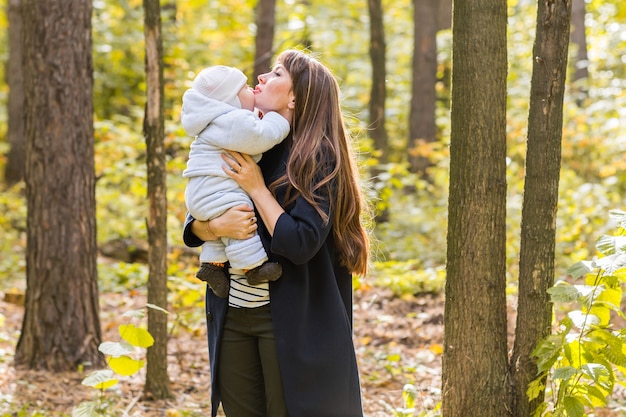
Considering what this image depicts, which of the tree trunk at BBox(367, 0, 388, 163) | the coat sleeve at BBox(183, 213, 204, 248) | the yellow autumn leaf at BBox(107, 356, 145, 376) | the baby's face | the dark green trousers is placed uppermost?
the tree trunk at BBox(367, 0, 388, 163)

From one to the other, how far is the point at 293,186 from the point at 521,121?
879cm

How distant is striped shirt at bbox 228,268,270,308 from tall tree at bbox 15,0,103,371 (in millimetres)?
2749

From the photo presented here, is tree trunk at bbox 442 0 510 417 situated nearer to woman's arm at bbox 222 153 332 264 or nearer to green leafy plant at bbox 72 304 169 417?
woman's arm at bbox 222 153 332 264

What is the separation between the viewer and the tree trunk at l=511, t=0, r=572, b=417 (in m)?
3.09

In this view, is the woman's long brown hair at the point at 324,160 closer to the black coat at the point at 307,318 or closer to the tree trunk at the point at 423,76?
the black coat at the point at 307,318

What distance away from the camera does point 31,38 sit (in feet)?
16.3

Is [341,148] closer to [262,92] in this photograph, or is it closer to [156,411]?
[262,92]

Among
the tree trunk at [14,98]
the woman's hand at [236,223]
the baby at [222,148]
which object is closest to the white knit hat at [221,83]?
the baby at [222,148]

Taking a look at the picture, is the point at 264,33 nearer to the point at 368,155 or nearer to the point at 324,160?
the point at 368,155

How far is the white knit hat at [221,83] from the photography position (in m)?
2.55

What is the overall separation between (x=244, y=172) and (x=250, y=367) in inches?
28.5

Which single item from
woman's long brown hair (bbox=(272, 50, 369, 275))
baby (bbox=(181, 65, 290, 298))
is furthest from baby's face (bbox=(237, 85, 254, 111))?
woman's long brown hair (bbox=(272, 50, 369, 275))

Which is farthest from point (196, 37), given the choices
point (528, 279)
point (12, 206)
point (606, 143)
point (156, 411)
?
point (528, 279)

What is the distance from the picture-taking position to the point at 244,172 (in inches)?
98.9
